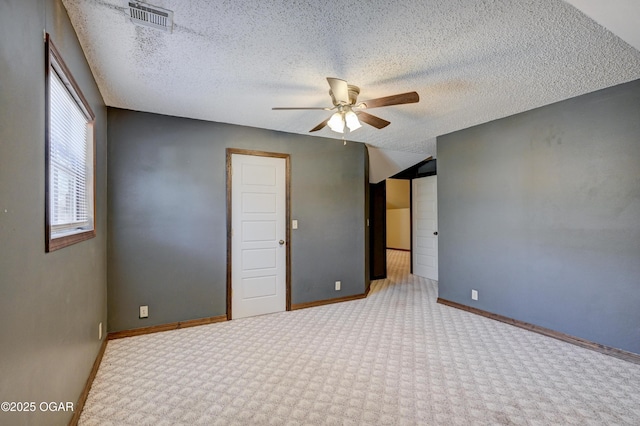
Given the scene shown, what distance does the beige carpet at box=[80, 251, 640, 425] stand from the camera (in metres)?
1.88

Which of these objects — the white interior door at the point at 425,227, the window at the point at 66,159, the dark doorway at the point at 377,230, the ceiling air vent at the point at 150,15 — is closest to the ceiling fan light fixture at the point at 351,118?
the ceiling air vent at the point at 150,15

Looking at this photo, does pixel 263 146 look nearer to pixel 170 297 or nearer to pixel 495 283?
pixel 170 297

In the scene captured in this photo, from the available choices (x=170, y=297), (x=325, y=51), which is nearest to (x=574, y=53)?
(x=325, y=51)

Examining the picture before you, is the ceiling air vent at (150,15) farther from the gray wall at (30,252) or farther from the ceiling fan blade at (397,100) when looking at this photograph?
the ceiling fan blade at (397,100)

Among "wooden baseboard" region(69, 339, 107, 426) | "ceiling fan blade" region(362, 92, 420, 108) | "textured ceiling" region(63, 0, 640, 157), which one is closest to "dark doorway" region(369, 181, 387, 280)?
"textured ceiling" region(63, 0, 640, 157)

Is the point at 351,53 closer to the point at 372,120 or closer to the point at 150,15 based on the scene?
the point at 372,120

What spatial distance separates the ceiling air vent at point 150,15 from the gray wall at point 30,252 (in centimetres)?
34

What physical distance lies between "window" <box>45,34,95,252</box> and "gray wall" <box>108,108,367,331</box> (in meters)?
0.79

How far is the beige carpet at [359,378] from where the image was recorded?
188 centimetres

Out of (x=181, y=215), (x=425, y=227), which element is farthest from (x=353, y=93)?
(x=425, y=227)

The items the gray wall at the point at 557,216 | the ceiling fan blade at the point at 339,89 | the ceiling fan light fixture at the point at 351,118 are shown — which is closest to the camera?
the ceiling fan blade at the point at 339,89

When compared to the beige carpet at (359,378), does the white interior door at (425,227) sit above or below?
above

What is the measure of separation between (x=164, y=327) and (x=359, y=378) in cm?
225

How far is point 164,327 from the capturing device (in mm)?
3293
